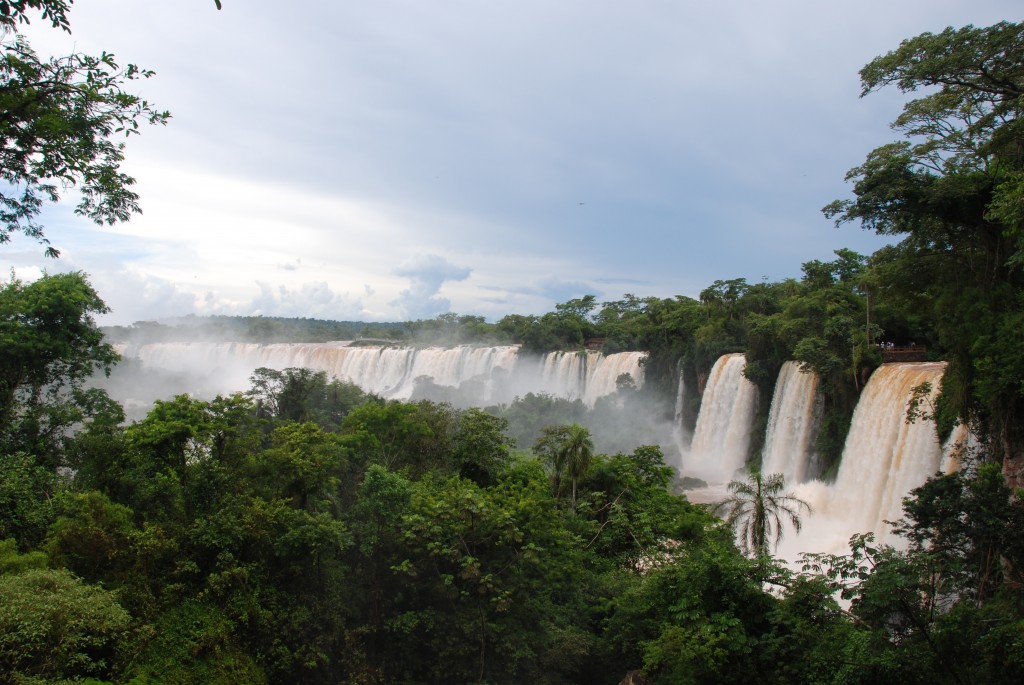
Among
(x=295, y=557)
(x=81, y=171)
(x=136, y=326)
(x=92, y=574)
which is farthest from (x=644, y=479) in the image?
(x=136, y=326)

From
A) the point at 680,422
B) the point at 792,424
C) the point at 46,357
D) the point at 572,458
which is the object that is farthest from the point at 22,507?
the point at 680,422

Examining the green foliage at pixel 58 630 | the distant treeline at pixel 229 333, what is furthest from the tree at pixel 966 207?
the distant treeline at pixel 229 333

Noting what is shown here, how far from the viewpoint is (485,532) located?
10.2 metres

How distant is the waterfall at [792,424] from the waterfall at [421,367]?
36.0 ft

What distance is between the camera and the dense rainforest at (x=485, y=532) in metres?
6.92

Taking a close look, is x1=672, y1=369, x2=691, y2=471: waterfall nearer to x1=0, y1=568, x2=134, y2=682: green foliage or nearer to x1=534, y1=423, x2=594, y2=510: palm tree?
x1=534, y1=423, x2=594, y2=510: palm tree

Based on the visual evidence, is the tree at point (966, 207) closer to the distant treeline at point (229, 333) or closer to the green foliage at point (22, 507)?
the green foliage at point (22, 507)

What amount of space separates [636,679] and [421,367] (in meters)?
35.1

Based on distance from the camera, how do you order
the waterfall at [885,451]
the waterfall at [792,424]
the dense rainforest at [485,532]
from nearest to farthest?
the dense rainforest at [485,532] < the waterfall at [885,451] < the waterfall at [792,424]

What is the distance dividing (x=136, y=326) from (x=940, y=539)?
267ft

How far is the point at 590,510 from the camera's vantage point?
12.9m

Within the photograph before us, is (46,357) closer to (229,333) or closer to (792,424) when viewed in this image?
(792,424)

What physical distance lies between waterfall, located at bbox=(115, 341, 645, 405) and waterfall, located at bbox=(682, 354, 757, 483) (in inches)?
259

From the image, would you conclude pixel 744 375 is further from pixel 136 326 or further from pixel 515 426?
pixel 136 326
